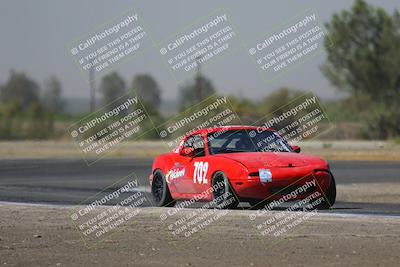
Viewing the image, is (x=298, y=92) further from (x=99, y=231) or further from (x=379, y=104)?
(x=99, y=231)

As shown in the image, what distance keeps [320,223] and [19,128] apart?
6730cm

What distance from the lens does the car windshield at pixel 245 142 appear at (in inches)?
639

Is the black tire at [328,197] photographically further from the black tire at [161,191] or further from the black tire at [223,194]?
the black tire at [161,191]

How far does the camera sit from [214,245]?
1112 cm

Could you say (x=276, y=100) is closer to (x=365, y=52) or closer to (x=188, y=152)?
(x=365, y=52)

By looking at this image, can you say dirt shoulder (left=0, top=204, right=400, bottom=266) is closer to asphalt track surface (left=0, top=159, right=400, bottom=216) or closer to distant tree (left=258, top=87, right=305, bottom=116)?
asphalt track surface (left=0, top=159, right=400, bottom=216)

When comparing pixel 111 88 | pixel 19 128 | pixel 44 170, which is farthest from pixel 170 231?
pixel 111 88

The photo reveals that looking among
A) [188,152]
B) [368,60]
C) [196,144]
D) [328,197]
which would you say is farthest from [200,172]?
[368,60]

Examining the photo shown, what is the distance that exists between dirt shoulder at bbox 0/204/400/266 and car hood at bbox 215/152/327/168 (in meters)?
1.54

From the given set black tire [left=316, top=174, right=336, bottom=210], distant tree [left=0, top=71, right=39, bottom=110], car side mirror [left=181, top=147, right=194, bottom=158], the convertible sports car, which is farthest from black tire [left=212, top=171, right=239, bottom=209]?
distant tree [left=0, top=71, right=39, bottom=110]

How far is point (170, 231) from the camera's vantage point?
40.9 feet

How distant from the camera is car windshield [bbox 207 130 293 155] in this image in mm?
16219

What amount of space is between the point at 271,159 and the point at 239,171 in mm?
633

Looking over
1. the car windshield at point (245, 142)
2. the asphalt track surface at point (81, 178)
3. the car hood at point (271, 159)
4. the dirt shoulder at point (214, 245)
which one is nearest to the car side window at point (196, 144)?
the car windshield at point (245, 142)
